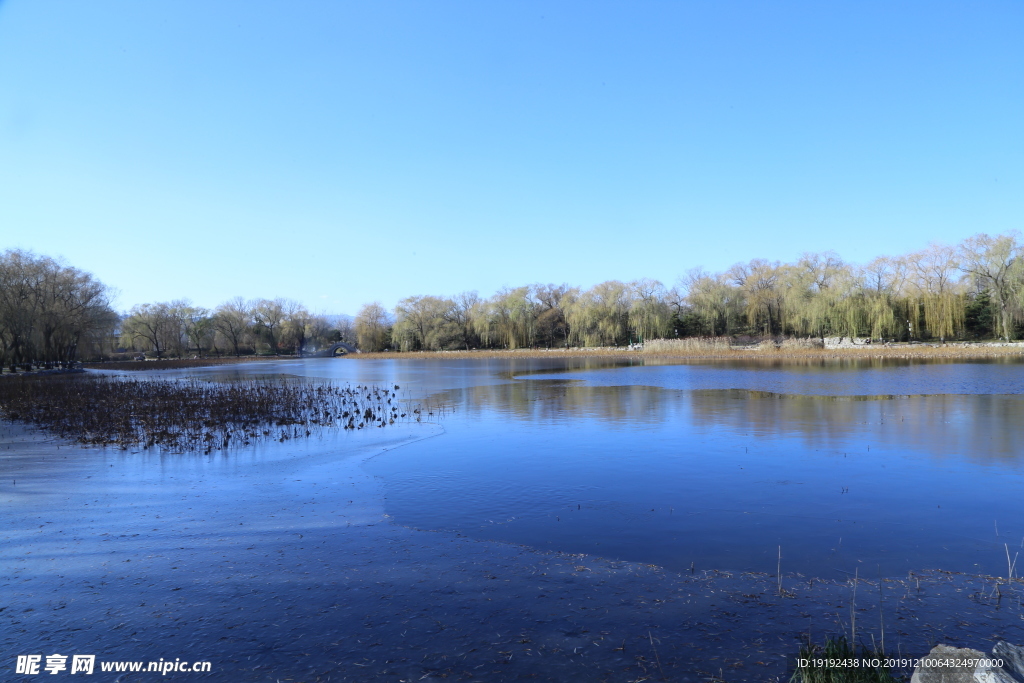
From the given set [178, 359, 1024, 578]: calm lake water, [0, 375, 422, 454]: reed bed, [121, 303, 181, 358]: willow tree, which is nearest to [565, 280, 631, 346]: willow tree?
[0, 375, 422, 454]: reed bed

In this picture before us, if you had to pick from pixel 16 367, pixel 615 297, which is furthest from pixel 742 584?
pixel 615 297

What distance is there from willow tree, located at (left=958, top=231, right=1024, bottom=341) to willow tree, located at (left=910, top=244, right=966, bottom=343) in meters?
2.03

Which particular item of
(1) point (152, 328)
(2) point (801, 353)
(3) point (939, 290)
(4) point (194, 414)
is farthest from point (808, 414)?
(1) point (152, 328)

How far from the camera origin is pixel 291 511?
790 centimetres

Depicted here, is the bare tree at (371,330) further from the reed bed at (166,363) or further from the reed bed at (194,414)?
the reed bed at (194,414)

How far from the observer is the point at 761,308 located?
62719 mm

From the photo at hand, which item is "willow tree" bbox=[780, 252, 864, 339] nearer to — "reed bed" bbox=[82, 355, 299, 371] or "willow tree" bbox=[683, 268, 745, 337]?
"willow tree" bbox=[683, 268, 745, 337]

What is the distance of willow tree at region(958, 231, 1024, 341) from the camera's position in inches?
1699

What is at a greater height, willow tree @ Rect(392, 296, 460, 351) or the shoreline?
willow tree @ Rect(392, 296, 460, 351)

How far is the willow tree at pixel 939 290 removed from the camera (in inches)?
1842

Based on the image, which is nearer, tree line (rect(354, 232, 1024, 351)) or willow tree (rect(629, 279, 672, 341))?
tree line (rect(354, 232, 1024, 351))

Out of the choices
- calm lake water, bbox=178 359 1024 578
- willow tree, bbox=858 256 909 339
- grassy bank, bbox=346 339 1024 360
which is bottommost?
calm lake water, bbox=178 359 1024 578

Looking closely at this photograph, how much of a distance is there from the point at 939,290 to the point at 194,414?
186 ft

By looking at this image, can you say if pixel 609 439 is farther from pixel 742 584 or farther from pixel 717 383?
pixel 717 383
